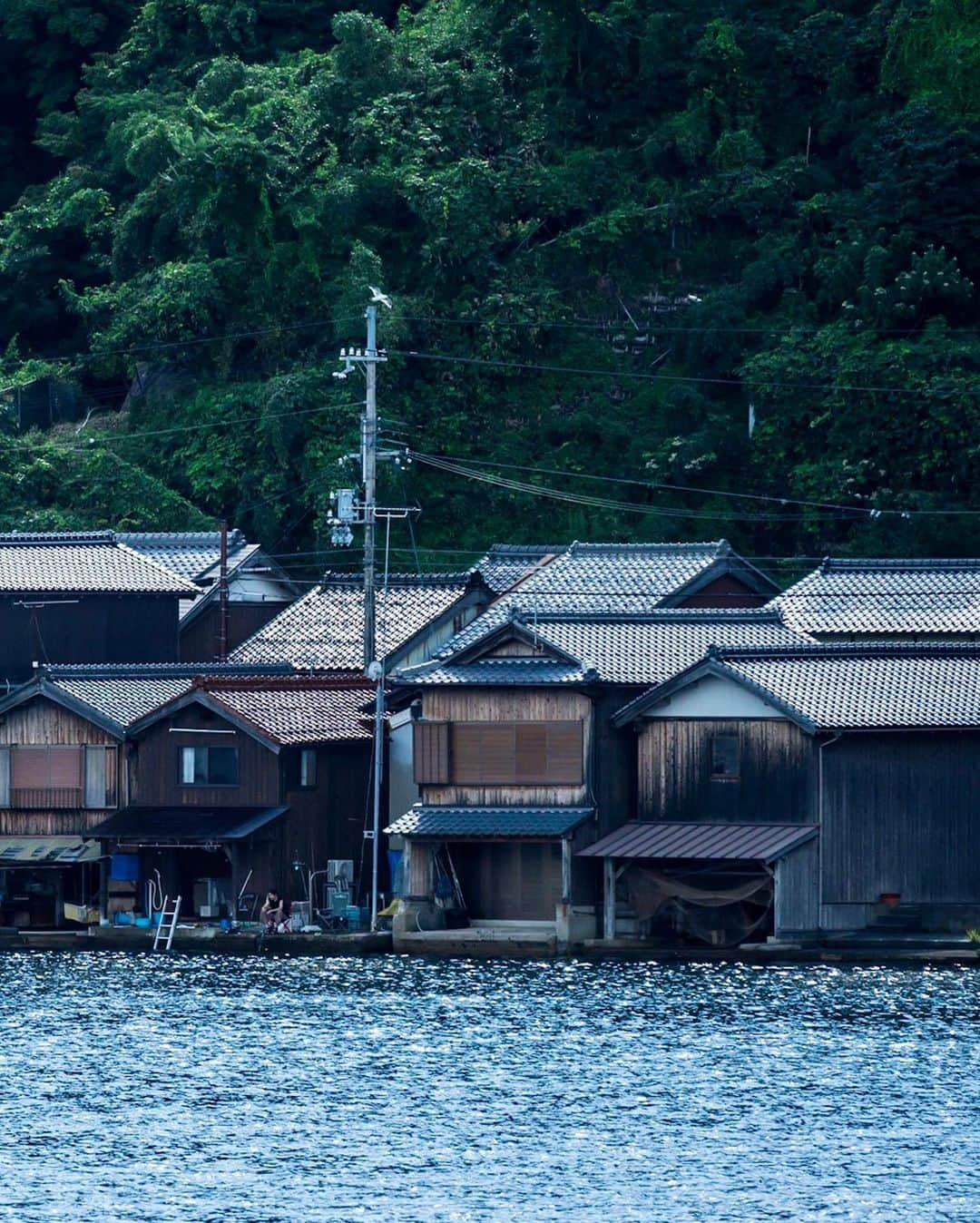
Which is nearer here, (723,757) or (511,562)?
(723,757)

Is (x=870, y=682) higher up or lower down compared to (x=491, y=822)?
higher up

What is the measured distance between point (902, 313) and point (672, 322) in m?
9.35

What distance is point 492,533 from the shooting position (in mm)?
81125

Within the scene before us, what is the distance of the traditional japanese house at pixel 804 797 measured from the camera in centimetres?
5481

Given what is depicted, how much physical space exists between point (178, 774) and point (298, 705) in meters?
3.34

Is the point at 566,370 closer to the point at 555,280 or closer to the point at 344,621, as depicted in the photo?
the point at 555,280

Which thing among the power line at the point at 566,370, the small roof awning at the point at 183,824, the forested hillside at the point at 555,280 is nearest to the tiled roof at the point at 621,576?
the forested hillside at the point at 555,280

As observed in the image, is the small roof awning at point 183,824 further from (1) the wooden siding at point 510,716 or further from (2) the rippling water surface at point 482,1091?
(1) the wooden siding at point 510,716

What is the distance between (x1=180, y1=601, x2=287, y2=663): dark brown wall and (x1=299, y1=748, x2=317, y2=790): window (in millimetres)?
14846

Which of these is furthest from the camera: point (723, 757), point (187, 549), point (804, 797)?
point (187, 549)

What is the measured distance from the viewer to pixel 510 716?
58.2 m

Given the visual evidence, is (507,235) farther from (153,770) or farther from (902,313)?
(153,770)

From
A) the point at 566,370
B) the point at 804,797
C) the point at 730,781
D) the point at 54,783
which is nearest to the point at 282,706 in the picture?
the point at 54,783

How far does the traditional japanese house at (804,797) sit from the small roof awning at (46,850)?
486 inches
